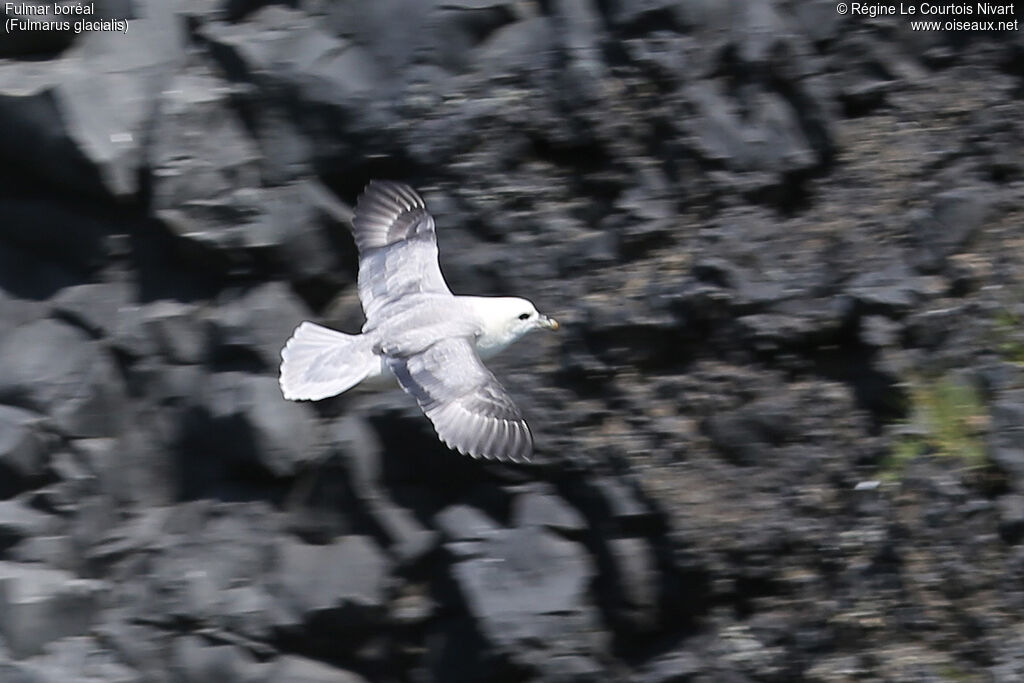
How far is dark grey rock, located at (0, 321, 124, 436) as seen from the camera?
6738mm

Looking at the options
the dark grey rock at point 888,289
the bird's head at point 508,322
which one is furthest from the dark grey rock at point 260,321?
the dark grey rock at point 888,289

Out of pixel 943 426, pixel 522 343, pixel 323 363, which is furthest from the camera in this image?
pixel 522 343

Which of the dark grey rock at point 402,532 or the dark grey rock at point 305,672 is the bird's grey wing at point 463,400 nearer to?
the dark grey rock at point 402,532

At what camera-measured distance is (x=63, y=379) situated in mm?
6777

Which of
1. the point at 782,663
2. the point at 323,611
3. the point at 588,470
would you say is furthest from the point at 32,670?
the point at 782,663

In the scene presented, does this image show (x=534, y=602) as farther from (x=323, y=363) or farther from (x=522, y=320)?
(x=323, y=363)

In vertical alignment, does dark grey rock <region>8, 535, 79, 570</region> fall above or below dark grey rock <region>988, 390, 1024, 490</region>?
below

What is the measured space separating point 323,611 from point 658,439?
1.71 metres

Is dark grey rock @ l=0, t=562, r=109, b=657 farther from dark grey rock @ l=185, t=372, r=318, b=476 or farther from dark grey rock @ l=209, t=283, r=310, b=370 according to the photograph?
dark grey rock @ l=209, t=283, r=310, b=370

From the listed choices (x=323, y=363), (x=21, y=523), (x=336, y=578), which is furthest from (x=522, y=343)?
(x=21, y=523)

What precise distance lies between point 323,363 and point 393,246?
30.9 inches

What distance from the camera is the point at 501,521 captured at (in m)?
6.21

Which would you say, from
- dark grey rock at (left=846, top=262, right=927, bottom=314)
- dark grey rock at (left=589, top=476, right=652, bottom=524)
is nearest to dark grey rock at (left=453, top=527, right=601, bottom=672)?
dark grey rock at (left=589, top=476, right=652, bottom=524)

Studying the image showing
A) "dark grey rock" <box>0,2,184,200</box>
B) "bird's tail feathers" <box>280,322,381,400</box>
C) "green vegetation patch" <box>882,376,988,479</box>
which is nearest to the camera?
"bird's tail feathers" <box>280,322,381,400</box>
